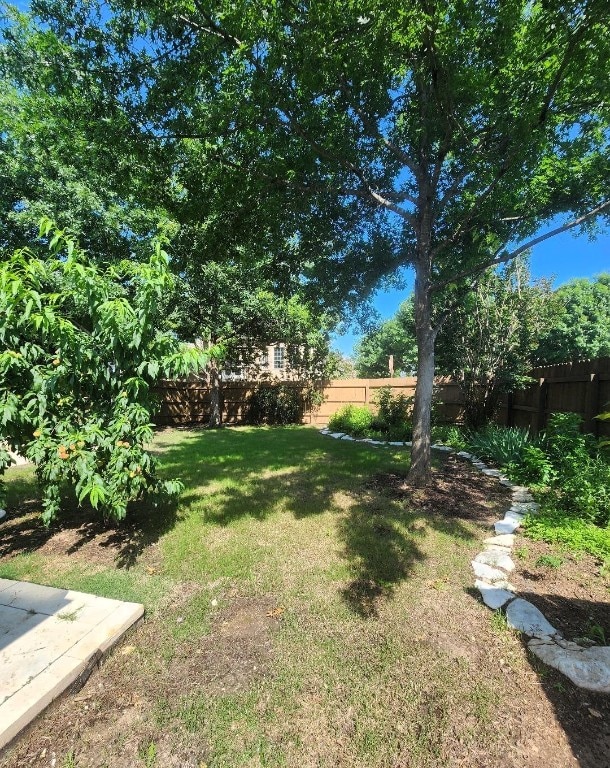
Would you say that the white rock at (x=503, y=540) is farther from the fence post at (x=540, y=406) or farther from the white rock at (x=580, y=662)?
the fence post at (x=540, y=406)

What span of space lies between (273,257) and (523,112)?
3641 millimetres

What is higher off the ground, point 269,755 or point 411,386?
point 411,386

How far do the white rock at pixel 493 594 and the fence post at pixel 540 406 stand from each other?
4.90m

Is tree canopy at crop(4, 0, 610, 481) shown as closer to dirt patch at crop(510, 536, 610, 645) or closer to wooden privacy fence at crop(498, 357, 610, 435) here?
dirt patch at crop(510, 536, 610, 645)

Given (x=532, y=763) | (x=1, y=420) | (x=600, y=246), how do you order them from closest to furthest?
(x=532, y=763) → (x=1, y=420) → (x=600, y=246)

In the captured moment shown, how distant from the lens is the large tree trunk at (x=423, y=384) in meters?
4.75

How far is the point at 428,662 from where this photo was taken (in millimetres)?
1950

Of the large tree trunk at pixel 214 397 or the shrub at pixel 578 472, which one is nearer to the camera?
the shrub at pixel 578 472

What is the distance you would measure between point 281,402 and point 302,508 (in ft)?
26.8

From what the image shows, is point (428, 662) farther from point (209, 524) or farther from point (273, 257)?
point (273, 257)

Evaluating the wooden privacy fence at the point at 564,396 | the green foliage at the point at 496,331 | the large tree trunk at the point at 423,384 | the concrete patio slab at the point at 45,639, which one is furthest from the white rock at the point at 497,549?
the green foliage at the point at 496,331

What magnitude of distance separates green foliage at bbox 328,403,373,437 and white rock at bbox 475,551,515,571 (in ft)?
19.1

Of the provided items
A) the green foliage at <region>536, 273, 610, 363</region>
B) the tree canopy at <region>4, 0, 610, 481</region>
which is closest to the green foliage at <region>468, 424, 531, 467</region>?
the tree canopy at <region>4, 0, 610, 481</region>

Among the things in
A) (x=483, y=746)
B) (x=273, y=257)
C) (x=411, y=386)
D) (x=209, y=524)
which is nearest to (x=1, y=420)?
(x=209, y=524)
